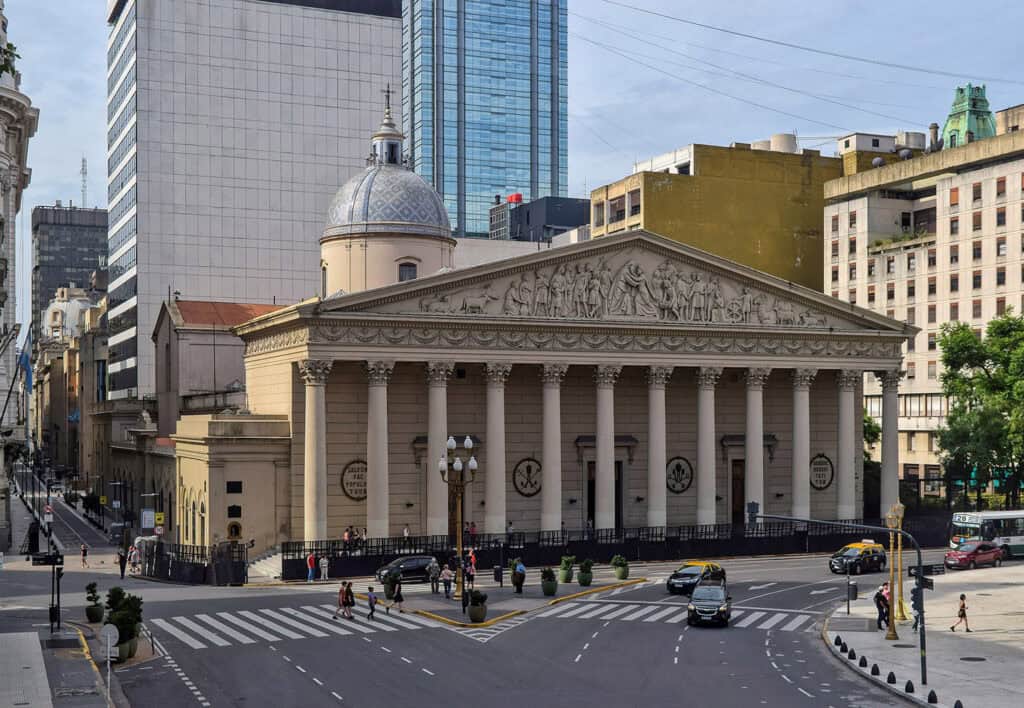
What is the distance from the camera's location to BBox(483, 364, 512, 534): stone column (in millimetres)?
65688

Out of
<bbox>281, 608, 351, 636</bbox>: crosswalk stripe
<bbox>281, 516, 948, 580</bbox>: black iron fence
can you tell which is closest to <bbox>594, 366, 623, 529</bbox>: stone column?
<bbox>281, 516, 948, 580</bbox>: black iron fence

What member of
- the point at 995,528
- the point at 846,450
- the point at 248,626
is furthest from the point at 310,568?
the point at 995,528

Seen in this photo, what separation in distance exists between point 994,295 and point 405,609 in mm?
59638

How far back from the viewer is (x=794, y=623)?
154 feet

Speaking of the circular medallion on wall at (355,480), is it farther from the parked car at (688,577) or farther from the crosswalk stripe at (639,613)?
the crosswalk stripe at (639,613)

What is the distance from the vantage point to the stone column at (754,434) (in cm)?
7162

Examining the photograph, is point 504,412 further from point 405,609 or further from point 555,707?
point 555,707

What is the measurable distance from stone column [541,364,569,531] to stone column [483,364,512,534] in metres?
2.55

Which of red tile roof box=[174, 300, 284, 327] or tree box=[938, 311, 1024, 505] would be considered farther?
red tile roof box=[174, 300, 284, 327]

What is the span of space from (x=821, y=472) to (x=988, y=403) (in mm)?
13837

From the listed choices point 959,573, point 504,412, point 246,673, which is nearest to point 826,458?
point 959,573

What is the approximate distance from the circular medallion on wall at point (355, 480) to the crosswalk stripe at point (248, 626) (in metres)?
18.1

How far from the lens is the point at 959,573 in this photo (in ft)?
209

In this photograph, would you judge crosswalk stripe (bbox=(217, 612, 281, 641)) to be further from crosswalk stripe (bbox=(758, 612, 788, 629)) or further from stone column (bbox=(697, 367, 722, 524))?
stone column (bbox=(697, 367, 722, 524))
